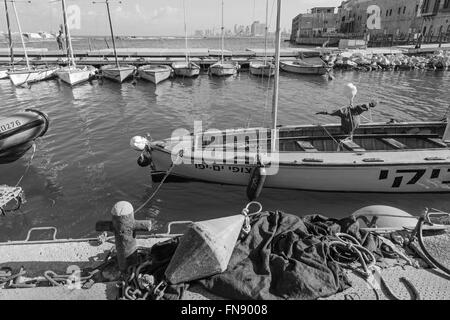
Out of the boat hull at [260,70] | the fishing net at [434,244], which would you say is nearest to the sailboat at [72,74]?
the boat hull at [260,70]

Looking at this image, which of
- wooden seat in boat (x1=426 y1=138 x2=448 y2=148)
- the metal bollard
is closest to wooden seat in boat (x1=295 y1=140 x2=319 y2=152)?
wooden seat in boat (x1=426 y1=138 x2=448 y2=148)

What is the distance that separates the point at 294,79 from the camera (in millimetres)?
36250

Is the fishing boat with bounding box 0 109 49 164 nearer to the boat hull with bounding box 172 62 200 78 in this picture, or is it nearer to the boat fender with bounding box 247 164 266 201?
the boat fender with bounding box 247 164 266 201

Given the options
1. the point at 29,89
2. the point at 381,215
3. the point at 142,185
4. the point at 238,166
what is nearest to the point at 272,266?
the point at 381,215

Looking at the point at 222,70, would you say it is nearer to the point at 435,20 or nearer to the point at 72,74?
the point at 72,74

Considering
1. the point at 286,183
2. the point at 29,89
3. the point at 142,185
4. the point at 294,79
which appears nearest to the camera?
the point at 286,183

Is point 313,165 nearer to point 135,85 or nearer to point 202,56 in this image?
point 135,85

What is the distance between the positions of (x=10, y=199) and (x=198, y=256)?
803cm

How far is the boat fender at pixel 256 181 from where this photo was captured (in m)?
10.0

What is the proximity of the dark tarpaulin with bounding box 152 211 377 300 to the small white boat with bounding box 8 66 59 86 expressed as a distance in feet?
108

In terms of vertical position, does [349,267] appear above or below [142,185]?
above

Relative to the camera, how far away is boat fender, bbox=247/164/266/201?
10.0 m

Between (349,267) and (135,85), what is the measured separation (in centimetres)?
3050

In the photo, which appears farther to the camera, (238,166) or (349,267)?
(238,166)
